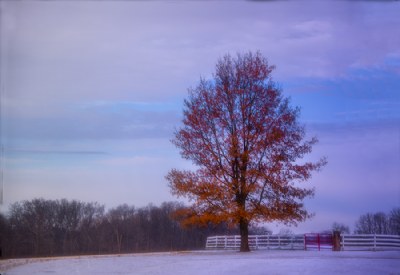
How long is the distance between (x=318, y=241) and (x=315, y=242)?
94cm

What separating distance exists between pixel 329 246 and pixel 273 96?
8141mm

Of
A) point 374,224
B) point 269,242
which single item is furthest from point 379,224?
point 269,242

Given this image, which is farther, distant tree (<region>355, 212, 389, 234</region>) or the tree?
distant tree (<region>355, 212, 389, 234</region>)

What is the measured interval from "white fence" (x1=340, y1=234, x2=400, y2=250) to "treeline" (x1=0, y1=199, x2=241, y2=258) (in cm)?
1218

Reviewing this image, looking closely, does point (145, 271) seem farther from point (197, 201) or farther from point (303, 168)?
point (303, 168)

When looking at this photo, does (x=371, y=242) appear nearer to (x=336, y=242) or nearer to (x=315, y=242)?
(x=336, y=242)

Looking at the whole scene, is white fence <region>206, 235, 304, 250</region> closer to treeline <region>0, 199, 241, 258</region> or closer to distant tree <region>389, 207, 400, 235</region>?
treeline <region>0, 199, 241, 258</region>

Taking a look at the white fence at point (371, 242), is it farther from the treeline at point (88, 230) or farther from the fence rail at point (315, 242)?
the treeline at point (88, 230)

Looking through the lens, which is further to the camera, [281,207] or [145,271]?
[281,207]

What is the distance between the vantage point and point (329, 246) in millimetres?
25453

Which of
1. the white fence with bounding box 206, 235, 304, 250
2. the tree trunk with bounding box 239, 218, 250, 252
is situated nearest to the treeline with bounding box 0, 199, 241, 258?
the white fence with bounding box 206, 235, 304, 250

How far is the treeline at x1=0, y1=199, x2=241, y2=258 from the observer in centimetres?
3660

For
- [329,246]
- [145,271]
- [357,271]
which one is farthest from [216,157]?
[357,271]

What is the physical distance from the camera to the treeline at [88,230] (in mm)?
36603
